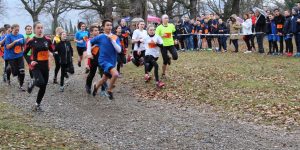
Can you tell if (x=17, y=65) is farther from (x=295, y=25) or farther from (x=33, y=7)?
(x=33, y=7)

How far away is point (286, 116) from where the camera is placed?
975 centimetres

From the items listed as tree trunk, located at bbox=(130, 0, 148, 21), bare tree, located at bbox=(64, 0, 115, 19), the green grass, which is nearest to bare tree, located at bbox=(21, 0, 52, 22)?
bare tree, located at bbox=(64, 0, 115, 19)

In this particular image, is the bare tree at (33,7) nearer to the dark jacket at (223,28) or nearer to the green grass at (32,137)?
the dark jacket at (223,28)

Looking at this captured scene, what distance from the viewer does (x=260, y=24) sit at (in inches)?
818

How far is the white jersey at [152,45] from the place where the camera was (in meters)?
13.5

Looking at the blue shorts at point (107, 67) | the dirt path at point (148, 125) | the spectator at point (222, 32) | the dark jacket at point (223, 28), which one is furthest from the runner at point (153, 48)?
the dark jacket at point (223, 28)

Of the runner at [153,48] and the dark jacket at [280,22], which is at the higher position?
the dark jacket at [280,22]

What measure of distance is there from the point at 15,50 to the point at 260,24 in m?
11.7

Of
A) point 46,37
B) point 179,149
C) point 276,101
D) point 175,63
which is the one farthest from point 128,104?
point 175,63

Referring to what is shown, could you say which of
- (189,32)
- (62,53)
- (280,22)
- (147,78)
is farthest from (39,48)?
(189,32)

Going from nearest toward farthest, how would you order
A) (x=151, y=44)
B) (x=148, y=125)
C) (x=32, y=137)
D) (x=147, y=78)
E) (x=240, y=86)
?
(x=32, y=137) < (x=148, y=125) < (x=240, y=86) < (x=151, y=44) < (x=147, y=78)

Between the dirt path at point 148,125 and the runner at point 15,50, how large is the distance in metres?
1.66

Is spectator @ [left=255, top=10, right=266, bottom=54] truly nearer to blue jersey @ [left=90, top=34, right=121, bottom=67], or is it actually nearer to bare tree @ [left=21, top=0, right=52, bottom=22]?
blue jersey @ [left=90, top=34, right=121, bottom=67]

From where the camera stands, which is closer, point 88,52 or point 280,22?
point 88,52
